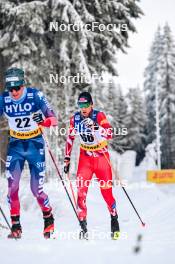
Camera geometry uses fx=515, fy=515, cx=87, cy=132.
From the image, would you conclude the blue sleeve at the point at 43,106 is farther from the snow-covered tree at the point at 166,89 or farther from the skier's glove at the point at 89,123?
the snow-covered tree at the point at 166,89

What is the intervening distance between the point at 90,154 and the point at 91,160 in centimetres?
10

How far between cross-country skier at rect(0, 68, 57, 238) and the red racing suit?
2.34ft

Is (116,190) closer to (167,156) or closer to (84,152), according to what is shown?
(84,152)

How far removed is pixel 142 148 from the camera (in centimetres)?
6228

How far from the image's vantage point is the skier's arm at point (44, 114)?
23.7ft

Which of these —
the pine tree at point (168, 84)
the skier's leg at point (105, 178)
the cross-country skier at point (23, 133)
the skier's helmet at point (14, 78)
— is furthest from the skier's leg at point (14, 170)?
the pine tree at point (168, 84)

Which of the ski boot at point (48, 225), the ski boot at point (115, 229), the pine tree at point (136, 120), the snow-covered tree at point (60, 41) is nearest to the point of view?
the ski boot at point (48, 225)

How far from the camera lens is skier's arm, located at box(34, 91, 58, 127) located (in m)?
7.23

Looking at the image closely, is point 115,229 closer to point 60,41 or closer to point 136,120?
point 60,41

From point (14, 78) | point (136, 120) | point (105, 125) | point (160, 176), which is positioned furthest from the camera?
point (136, 120)

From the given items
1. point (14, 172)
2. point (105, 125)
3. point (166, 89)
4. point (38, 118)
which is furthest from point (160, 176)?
point (38, 118)

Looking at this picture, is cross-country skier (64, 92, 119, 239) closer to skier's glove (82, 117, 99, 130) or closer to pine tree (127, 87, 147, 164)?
skier's glove (82, 117, 99, 130)

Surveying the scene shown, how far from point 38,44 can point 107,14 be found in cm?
296

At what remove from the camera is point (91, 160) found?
8.09 metres
